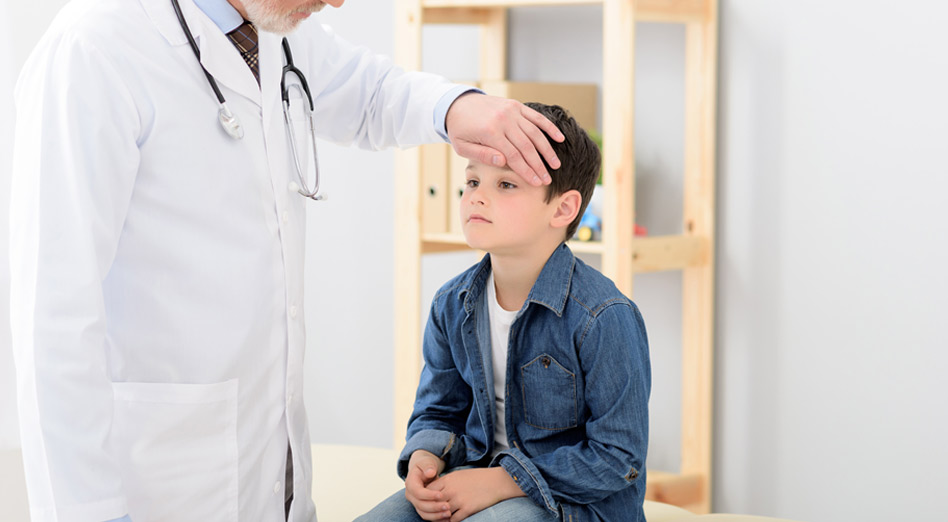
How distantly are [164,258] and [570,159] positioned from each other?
0.60m

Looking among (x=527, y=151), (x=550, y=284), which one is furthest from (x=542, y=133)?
(x=550, y=284)

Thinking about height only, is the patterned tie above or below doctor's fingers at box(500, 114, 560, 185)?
above

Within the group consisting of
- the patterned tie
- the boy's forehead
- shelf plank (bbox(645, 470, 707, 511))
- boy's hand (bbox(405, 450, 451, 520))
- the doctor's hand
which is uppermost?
the patterned tie

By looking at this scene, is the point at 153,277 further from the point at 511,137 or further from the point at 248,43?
the point at 511,137

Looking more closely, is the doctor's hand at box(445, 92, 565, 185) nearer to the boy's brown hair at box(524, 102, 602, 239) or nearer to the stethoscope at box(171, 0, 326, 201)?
the boy's brown hair at box(524, 102, 602, 239)

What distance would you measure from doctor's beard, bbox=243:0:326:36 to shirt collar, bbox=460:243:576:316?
1.50ft

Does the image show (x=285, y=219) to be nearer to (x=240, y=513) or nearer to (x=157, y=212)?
(x=157, y=212)

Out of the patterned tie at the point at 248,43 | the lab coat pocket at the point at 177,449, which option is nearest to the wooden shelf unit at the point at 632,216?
the patterned tie at the point at 248,43

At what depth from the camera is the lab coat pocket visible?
1084 mm

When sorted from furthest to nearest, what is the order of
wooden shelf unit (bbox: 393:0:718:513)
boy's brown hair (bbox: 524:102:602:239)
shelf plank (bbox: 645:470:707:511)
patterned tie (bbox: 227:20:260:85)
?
1. shelf plank (bbox: 645:470:707:511)
2. wooden shelf unit (bbox: 393:0:718:513)
3. boy's brown hair (bbox: 524:102:602:239)
4. patterned tie (bbox: 227:20:260:85)

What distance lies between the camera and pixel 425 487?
133 cm

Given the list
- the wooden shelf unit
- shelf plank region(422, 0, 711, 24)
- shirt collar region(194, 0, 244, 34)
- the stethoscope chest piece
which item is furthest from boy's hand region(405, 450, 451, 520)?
shelf plank region(422, 0, 711, 24)

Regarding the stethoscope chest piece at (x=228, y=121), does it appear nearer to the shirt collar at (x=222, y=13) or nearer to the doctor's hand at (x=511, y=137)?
the shirt collar at (x=222, y=13)

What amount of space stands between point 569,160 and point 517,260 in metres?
0.17
